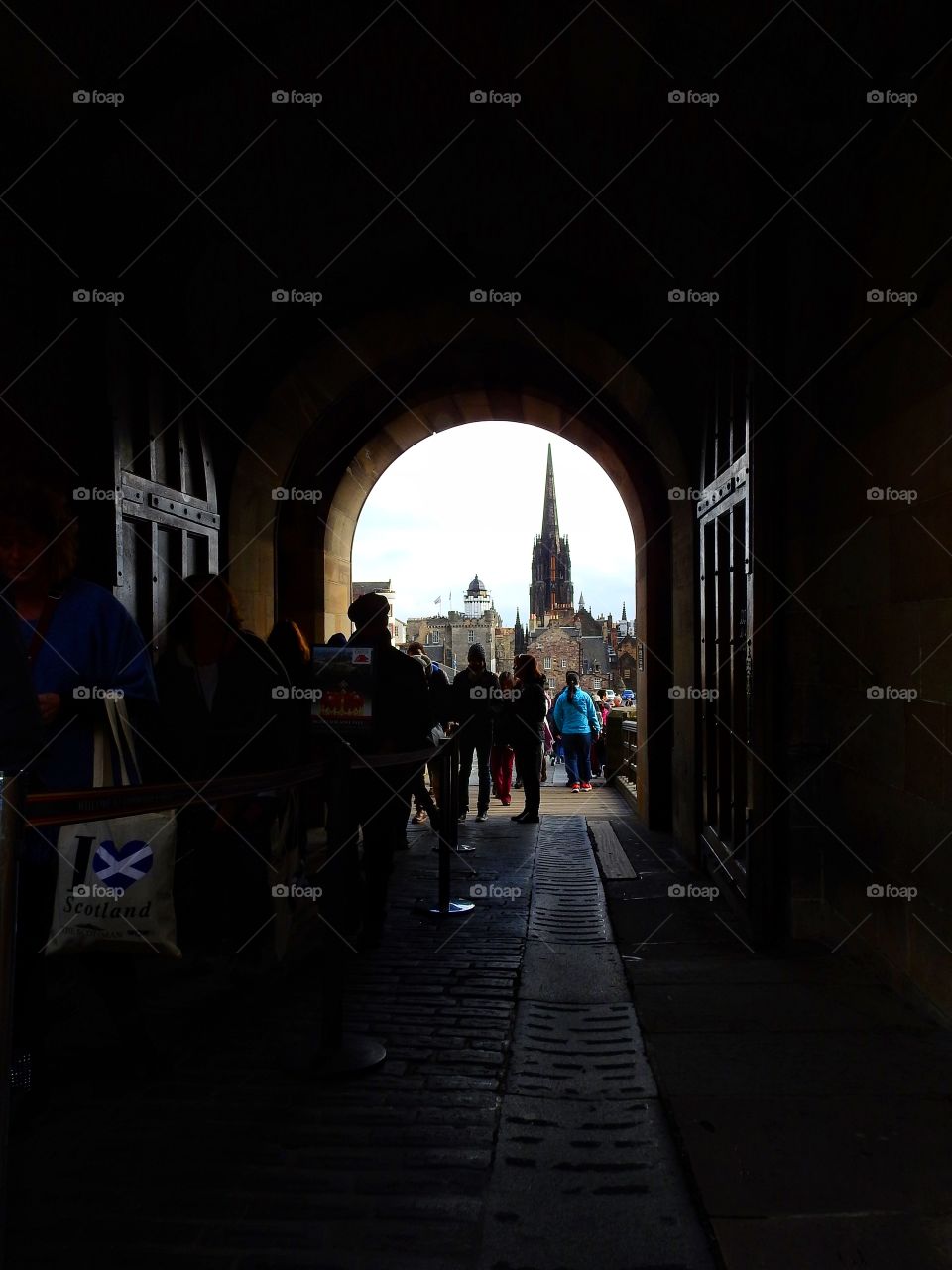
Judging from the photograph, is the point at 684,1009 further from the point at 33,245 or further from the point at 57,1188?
the point at 33,245

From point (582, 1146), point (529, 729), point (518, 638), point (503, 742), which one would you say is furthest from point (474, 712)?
point (518, 638)

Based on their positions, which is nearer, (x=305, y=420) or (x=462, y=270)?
(x=462, y=270)

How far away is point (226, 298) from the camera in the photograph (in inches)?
272

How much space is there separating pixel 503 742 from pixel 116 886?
7.42 metres

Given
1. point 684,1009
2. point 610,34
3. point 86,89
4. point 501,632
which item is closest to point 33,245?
point 86,89

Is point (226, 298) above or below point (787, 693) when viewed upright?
above

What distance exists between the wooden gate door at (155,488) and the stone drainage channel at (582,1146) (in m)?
2.98

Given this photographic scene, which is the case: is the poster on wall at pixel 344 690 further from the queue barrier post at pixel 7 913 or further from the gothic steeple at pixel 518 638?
the gothic steeple at pixel 518 638

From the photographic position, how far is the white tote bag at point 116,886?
9.31ft

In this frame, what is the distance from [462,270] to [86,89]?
11.3 ft

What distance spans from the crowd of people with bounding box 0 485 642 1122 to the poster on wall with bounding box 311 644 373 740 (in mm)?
54

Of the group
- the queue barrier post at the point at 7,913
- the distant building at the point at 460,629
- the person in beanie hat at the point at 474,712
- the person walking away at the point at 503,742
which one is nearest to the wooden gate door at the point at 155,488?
the person in beanie hat at the point at 474,712

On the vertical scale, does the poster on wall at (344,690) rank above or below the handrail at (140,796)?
above

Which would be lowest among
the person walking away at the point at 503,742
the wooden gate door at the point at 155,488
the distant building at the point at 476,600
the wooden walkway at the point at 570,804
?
the wooden walkway at the point at 570,804
